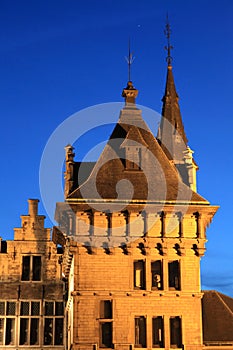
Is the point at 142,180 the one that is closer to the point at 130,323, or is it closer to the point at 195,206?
the point at 195,206

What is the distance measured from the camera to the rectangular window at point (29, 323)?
128ft

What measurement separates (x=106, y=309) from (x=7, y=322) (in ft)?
36.9

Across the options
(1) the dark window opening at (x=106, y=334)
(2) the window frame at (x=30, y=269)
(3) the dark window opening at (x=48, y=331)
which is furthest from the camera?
(2) the window frame at (x=30, y=269)

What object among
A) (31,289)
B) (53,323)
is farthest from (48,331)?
(31,289)

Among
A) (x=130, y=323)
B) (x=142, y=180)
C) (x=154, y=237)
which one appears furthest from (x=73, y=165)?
(x=130, y=323)

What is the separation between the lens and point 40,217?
1603 inches

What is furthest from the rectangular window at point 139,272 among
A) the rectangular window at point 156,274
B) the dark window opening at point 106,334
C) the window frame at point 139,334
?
the dark window opening at point 106,334

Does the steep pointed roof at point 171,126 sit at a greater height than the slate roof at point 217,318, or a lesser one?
greater

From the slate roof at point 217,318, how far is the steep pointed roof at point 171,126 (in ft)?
29.4

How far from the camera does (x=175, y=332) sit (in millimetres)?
29906

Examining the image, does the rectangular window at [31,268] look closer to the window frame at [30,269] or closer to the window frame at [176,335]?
the window frame at [30,269]

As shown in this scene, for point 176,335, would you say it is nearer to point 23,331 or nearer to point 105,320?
point 105,320

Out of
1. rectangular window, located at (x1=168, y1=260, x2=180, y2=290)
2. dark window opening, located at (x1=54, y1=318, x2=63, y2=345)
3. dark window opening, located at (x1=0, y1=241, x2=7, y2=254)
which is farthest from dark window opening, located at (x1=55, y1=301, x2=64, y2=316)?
rectangular window, located at (x1=168, y1=260, x2=180, y2=290)

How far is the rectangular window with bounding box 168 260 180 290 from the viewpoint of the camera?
30.6 metres
